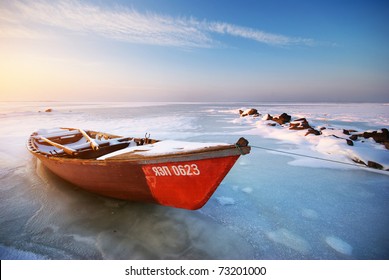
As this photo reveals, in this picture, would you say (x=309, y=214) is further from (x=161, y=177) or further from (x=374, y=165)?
(x=374, y=165)

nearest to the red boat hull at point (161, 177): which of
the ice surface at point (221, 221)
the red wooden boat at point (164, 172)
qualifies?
the red wooden boat at point (164, 172)

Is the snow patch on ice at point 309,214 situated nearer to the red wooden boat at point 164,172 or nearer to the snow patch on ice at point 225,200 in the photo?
A: the snow patch on ice at point 225,200

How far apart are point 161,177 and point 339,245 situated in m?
3.03

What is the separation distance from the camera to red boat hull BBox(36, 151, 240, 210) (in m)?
3.04

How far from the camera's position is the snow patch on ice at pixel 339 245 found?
3033mm

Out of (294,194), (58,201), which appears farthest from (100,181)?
(294,194)

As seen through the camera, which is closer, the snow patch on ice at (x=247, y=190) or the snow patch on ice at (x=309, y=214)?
the snow patch on ice at (x=309, y=214)

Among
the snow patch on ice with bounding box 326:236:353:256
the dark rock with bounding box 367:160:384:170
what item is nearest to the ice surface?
the snow patch on ice with bounding box 326:236:353:256

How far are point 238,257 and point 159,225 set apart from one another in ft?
4.79

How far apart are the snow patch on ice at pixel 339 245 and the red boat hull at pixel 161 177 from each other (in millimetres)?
2050

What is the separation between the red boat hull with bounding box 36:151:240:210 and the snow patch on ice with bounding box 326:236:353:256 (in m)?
2.05

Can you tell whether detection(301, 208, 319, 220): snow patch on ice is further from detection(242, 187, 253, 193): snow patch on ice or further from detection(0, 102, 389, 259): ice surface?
detection(242, 187, 253, 193): snow patch on ice

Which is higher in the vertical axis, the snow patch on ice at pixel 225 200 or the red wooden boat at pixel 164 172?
the red wooden boat at pixel 164 172

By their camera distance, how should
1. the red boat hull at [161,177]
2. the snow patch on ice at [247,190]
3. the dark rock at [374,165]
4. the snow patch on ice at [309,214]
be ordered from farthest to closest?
the dark rock at [374,165]
the snow patch on ice at [247,190]
the snow patch on ice at [309,214]
the red boat hull at [161,177]
